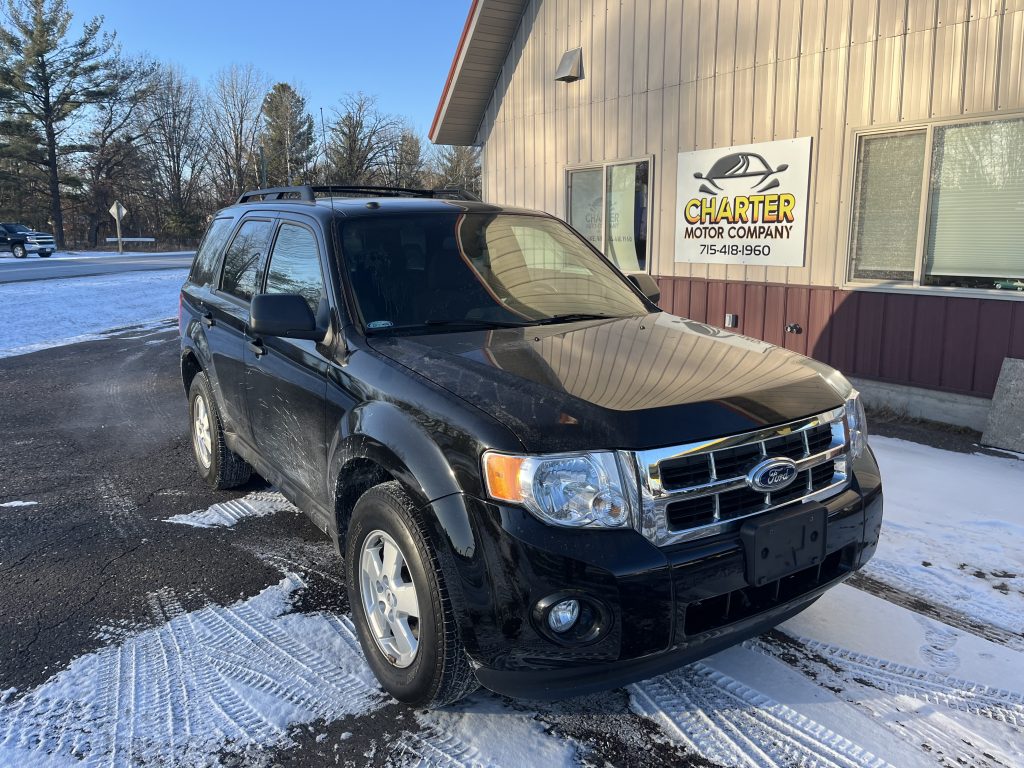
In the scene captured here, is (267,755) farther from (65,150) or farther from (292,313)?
(65,150)

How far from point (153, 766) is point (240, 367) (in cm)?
221

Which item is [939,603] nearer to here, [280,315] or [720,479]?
[720,479]

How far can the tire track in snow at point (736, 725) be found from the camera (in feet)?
7.89

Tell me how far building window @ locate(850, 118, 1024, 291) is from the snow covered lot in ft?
10.6

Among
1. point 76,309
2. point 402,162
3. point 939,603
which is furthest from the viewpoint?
point 402,162

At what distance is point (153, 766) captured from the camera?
2.39 meters

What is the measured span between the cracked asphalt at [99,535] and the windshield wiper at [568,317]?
1.73m

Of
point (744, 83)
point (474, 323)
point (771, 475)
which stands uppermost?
point (744, 83)

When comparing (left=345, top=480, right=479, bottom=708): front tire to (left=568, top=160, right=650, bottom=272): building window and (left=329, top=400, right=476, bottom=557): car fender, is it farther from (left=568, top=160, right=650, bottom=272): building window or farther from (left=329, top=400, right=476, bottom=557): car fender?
(left=568, top=160, right=650, bottom=272): building window

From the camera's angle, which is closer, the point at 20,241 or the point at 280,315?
the point at 280,315

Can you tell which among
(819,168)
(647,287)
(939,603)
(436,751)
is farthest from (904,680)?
(819,168)

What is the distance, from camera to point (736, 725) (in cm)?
258

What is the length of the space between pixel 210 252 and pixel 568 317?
2815mm

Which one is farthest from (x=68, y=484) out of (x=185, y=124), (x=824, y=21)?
(x=185, y=124)
